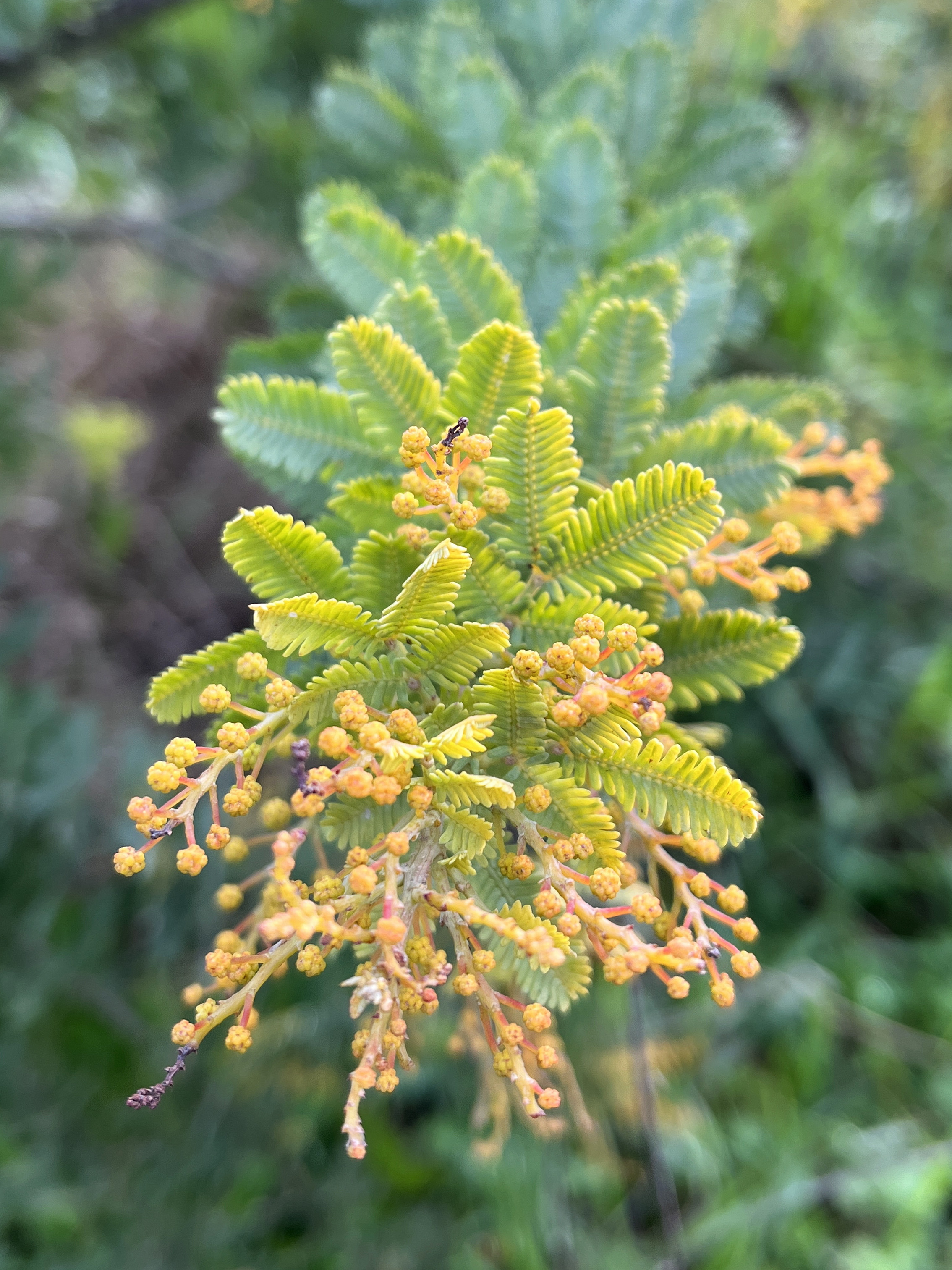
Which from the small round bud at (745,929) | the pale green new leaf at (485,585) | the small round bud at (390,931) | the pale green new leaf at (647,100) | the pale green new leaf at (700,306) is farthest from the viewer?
the pale green new leaf at (647,100)

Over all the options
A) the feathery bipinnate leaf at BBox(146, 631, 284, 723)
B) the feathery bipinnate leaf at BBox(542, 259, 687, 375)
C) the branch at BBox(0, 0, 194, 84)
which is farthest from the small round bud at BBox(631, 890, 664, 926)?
the branch at BBox(0, 0, 194, 84)

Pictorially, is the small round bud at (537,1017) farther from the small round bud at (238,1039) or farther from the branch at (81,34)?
the branch at (81,34)

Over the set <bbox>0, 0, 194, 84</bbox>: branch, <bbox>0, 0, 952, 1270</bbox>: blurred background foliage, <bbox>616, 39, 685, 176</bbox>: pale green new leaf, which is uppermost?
<bbox>0, 0, 194, 84</bbox>: branch

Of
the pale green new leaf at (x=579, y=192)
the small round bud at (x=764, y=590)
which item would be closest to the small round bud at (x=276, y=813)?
the small round bud at (x=764, y=590)

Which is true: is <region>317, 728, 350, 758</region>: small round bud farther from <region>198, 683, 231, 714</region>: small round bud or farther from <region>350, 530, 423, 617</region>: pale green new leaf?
<region>350, 530, 423, 617</region>: pale green new leaf

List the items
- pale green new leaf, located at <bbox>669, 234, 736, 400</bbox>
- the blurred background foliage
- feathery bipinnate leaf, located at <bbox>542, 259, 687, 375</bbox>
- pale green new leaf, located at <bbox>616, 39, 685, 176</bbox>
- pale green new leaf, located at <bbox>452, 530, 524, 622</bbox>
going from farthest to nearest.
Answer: the blurred background foliage
pale green new leaf, located at <bbox>616, 39, 685, 176</bbox>
pale green new leaf, located at <bbox>669, 234, 736, 400</bbox>
feathery bipinnate leaf, located at <bbox>542, 259, 687, 375</bbox>
pale green new leaf, located at <bbox>452, 530, 524, 622</bbox>
